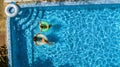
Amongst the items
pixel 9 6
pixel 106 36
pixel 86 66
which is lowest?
pixel 86 66

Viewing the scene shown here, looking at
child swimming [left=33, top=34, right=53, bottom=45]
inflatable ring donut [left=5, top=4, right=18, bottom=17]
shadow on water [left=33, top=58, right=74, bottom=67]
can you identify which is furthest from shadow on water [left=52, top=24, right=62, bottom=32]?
inflatable ring donut [left=5, top=4, right=18, bottom=17]

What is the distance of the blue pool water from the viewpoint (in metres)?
11.9

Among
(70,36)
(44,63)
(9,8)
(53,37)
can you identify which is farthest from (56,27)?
(9,8)

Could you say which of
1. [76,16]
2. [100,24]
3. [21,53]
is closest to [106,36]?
[100,24]

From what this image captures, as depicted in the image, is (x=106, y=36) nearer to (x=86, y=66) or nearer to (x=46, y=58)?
(x=86, y=66)

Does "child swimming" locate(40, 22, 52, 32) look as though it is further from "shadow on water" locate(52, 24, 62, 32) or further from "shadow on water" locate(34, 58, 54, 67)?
"shadow on water" locate(34, 58, 54, 67)

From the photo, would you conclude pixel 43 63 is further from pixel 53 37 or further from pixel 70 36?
pixel 70 36

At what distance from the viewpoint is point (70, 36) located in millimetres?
12227

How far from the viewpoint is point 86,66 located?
12203mm

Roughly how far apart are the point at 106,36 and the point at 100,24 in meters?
0.45

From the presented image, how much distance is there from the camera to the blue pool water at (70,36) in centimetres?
1193

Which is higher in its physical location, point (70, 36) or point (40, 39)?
point (70, 36)

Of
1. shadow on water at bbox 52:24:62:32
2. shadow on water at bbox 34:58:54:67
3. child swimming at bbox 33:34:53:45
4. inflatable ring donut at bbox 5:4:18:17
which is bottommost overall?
shadow on water at bbox 34:58:54:67

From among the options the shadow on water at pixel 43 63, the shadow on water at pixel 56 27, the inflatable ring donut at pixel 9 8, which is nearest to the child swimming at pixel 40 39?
the shadow on water at pixel 56 27
